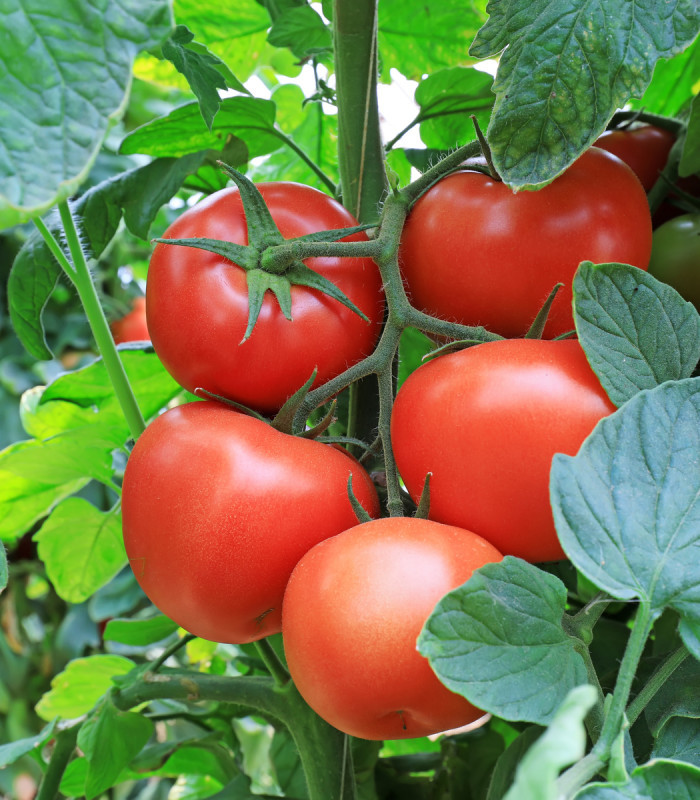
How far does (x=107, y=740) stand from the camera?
50cm

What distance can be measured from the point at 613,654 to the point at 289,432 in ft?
0.87

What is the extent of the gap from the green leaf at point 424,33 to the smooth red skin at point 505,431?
33 cm

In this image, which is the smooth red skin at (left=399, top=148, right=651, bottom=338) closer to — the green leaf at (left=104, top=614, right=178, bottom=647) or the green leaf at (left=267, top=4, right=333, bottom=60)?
the green leaf at (left=267, top=4, right=333, bottom=60)

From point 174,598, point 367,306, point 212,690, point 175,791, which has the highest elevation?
A: point 367,306

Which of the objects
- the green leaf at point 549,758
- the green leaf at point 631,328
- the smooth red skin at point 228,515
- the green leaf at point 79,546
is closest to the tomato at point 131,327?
the green leaf at point 79,546

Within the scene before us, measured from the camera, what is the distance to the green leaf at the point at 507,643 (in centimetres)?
27

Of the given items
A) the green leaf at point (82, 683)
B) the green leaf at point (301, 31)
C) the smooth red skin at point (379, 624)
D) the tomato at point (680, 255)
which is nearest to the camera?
the smooth red skin at point (379, 624)

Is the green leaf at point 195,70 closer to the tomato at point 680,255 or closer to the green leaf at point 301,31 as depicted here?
the green leaf at point 301,31

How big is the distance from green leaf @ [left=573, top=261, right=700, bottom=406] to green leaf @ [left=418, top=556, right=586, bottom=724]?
93 millimetres

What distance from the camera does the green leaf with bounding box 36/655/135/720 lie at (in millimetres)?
665

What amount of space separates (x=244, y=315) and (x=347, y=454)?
10cm

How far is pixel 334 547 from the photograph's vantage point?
1.10 feet

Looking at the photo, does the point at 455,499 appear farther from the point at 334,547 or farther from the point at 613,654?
the point at 613,654

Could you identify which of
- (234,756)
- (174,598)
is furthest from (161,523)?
(234,756)
